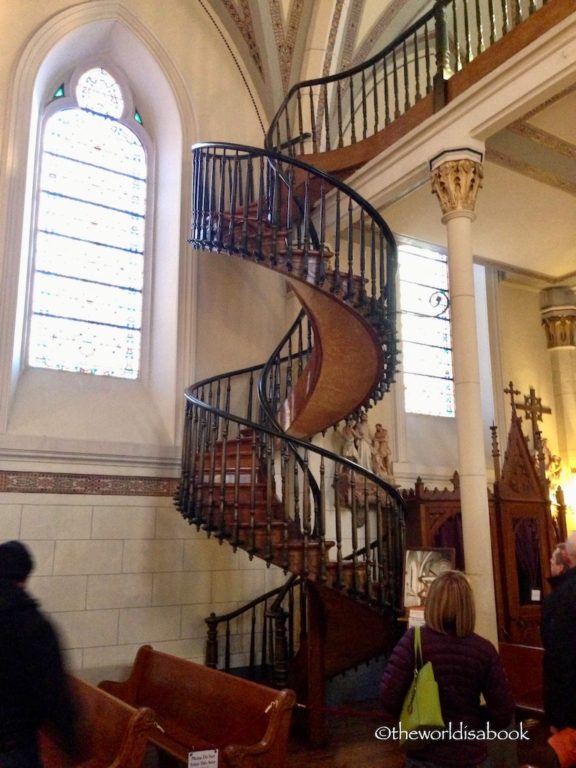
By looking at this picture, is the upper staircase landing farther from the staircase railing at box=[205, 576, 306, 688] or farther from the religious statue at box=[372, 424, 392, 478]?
the staircase railing at box=[205, 576, 306, 688]

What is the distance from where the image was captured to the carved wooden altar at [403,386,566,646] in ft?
19.1

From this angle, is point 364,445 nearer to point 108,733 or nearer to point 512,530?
point 512,530

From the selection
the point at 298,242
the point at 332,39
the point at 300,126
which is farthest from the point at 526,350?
the point at 298,242

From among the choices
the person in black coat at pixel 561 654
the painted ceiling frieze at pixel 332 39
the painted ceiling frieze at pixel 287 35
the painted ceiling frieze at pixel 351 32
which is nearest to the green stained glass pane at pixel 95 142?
the painted ceiling frieze at pixel 287 35

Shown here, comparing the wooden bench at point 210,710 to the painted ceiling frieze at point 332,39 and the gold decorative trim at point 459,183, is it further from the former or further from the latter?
the painted ceiling frieze at point 332,39

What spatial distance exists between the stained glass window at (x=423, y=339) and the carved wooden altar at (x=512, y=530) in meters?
1.40

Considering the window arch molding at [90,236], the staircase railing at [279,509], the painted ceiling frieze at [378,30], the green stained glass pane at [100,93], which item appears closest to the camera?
the staircase railing at [279,509]

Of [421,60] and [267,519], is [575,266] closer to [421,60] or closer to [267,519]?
[421,60]

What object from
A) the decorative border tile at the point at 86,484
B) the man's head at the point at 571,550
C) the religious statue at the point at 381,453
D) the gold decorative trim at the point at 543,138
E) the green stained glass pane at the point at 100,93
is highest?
the green stained glass pane at the point at 100,93

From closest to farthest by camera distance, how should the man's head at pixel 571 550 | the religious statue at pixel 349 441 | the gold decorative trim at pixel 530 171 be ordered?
the man's head at pixel 571 550, the gold decorative trim at pixel 530 171, the religious statue at pixel 349 441

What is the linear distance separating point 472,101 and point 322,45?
299 cm

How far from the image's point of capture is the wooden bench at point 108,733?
271cm

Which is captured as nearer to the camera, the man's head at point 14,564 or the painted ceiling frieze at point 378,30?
the man's head at point 14,564

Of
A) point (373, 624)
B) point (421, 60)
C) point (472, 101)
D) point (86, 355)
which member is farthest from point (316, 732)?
point (421, 60)
